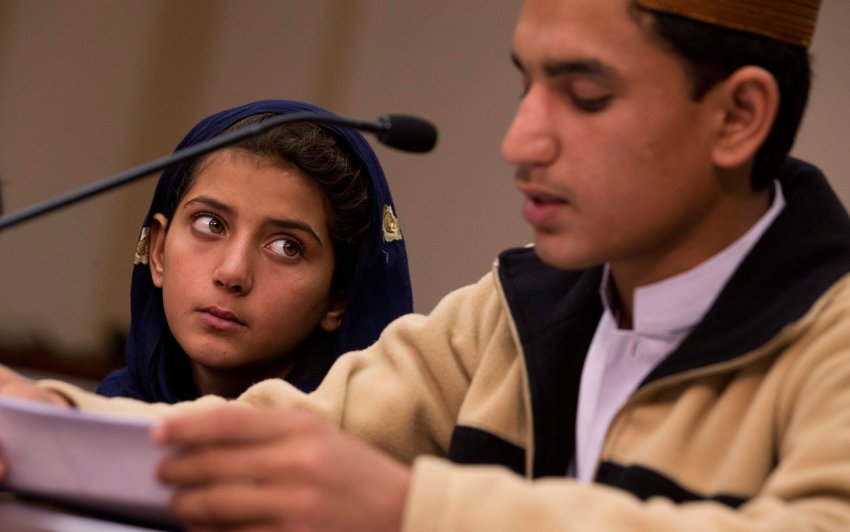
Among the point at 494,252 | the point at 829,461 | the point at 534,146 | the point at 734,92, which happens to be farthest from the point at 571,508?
the point at 494,252

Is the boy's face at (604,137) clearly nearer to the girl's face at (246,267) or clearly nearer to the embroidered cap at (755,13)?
the embroidered cap at (755,13)

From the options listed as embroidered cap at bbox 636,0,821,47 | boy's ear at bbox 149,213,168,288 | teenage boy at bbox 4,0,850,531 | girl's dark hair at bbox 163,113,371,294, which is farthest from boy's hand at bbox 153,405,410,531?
boy's ear at bbox 149,213,168,288

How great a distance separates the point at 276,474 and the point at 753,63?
0.71 m

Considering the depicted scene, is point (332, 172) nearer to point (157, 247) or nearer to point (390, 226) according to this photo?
point (390, 226)

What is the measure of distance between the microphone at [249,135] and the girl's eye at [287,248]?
674 mm

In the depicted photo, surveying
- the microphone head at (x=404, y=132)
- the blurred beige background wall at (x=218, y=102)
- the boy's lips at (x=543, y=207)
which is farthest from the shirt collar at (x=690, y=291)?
the blurred beige background wall at (x=218, y=102)

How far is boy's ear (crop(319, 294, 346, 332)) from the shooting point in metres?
2.29

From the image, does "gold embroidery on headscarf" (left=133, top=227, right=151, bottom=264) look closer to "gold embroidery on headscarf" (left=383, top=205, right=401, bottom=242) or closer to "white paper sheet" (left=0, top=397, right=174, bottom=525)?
"gold embroidery on headscarf" (left=383, top=205, right=401, bottom=242)

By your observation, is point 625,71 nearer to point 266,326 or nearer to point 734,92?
point 734,92

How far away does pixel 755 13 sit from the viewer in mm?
1375

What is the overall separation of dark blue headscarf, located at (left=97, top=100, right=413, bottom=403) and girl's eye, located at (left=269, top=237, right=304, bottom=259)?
5.1 inches

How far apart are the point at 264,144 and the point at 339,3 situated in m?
2.61

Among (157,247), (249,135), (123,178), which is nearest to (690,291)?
(249,135)

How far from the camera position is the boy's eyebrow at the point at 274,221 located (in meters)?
2.16
